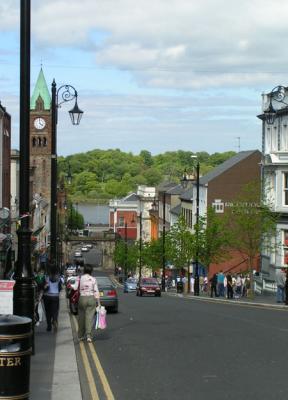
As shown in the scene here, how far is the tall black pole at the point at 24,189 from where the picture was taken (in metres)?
13.1

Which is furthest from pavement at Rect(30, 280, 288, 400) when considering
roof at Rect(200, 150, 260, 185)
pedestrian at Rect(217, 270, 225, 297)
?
roof at Rect(200, 150, 260, 185)

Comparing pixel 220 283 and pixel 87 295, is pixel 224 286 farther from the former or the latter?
pixel 87 295

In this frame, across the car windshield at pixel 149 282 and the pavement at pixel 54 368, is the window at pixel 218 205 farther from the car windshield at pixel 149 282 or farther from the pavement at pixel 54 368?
the pavement at pixel 54 368

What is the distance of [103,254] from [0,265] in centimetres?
12633

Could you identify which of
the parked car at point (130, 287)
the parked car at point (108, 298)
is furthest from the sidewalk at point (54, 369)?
the parked car at point (130, 287)

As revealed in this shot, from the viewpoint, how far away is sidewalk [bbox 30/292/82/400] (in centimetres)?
1116

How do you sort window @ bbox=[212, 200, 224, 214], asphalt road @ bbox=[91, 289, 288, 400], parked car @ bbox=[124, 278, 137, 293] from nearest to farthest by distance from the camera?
asphalt road @ bbox=[91, 289, 288, 400], parked car @ bbox=[124, 278, 137, 293], window @ bbox=[212, 200, 224, 214]

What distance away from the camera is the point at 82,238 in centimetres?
15925

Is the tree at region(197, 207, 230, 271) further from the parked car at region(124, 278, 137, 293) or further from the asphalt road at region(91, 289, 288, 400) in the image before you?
the asphalt road at region(91, 289, 288, 400)

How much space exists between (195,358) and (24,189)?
4.37 meters

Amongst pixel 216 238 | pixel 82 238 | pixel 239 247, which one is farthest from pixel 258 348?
pixel 82 238

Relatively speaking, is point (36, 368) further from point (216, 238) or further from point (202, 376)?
point (216, 238)

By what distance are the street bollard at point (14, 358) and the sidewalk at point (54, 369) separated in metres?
2.41

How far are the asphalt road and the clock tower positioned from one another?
84.4 metres
